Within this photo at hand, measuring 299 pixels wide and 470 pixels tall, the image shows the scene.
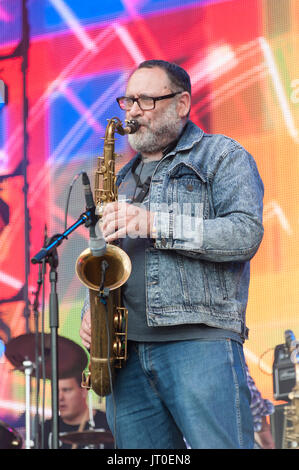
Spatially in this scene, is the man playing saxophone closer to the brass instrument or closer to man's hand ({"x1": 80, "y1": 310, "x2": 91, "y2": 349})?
man's hand ({"x1": 80, "y1": 310, "x2": 91, "y2": 349})

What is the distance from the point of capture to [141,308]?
7.71 ft

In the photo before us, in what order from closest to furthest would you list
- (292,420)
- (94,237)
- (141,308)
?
(94,237), (141,308), (292,420)

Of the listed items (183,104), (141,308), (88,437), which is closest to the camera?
(141,308)

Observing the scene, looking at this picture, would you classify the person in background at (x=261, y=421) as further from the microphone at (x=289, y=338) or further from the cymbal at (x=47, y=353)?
the cymbal at (x=47, y=353)

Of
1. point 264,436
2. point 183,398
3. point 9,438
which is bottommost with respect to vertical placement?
point 183,398

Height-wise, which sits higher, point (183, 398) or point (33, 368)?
point (33, 368)

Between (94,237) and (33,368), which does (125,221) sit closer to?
(94,237)

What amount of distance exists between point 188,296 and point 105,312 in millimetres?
344

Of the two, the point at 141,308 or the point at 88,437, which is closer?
the point at 141,308

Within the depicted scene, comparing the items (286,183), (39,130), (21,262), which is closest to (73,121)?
(39,130)

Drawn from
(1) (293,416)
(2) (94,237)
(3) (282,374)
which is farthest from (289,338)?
(2) (94,237)

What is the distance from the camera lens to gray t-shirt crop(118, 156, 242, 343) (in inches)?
87.5

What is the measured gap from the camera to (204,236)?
2203mm

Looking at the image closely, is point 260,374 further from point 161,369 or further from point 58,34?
point 58,34
